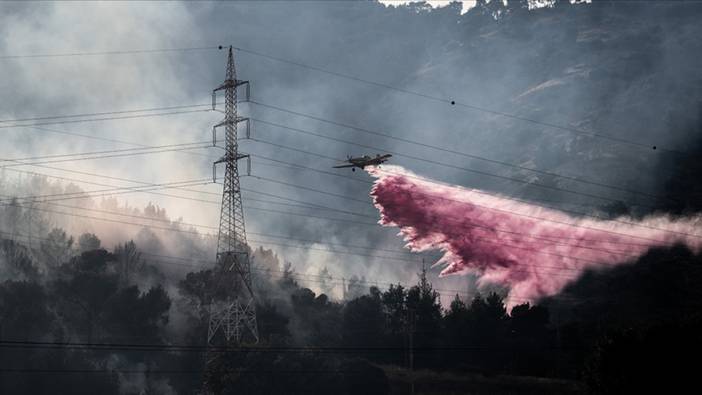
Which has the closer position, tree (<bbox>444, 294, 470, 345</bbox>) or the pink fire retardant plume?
the pink fire retardant plume

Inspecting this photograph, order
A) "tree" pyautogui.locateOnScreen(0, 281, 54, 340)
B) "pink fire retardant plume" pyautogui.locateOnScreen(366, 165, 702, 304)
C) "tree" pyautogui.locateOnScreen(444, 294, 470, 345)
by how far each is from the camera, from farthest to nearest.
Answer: "tree" pyautogui.locateOnScreen(444, 294, 470, 345)
"tree" pyautogui.locateOnScreen(0, 281, 54, 340)
"pink fire retardant plume" pyautogui.locateOnScreen(366, 165, 702, 304)

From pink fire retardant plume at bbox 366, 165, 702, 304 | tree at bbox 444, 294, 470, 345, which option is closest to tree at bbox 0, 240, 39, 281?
pink fire retardant plume at bbox 366, 165, 702, 304

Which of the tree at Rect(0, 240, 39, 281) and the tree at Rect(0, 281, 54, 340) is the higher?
the tree at Rect(0, 240, 39, 281)

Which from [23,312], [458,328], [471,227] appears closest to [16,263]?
[23,312]

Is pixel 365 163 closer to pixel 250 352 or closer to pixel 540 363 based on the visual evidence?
pixel 250 352

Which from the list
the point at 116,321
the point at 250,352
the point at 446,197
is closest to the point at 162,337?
the point at 116,321

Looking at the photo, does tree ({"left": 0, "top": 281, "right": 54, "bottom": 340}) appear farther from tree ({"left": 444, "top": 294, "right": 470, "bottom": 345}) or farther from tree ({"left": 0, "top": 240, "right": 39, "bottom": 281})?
tree ({"left": 444, "top": 294, "right": 470, "bottom": 345})

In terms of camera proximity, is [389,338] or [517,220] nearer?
[517,220]

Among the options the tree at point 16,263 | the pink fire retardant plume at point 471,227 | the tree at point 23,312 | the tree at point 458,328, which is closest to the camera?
the pink fire retardant plume at point 471,227

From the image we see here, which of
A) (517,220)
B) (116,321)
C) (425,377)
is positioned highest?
(517,220)

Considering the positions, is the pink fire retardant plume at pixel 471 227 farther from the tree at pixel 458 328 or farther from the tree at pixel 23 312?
the tree at pixel 23 312

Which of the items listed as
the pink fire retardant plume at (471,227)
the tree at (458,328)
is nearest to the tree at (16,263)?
the pink fire retardant plume at (471,227)
